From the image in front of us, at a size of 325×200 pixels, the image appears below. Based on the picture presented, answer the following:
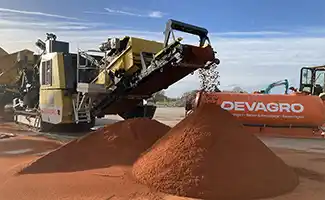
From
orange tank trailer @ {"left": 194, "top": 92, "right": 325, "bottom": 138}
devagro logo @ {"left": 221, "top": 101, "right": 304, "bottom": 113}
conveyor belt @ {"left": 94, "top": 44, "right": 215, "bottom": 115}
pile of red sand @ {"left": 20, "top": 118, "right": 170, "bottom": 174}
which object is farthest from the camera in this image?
devagro logo @ {"left": 221, "top": 101, "right": 304, "bottom": 113}

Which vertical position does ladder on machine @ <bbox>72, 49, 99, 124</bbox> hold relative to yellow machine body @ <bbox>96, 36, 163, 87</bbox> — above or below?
below

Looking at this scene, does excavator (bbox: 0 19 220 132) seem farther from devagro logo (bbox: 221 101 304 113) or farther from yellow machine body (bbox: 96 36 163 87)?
devagro logo (bbox: 221 101 304 113)

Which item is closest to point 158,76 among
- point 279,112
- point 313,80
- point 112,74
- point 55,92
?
point 112,74

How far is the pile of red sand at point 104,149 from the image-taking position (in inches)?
256

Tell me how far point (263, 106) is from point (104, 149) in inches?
285

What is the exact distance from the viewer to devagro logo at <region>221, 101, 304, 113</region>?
40.6 feet

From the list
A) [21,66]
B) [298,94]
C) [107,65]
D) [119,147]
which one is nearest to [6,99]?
[21,66]

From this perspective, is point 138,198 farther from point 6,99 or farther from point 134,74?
point 6,99

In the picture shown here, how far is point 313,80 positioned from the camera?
15.8 meters

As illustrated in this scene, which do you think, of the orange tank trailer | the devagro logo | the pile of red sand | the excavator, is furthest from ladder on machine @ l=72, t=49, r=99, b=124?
the devagro logo

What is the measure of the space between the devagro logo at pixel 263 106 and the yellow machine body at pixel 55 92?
220 inches

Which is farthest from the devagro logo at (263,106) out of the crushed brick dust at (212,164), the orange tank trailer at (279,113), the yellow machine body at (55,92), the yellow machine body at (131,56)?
the crushed brick dust at (212,164)

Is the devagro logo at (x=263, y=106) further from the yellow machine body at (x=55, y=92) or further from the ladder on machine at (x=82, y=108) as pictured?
the yellow machine body at (x=55, y=92)

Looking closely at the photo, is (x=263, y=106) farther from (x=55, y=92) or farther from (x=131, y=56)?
(x=55, y=92)
